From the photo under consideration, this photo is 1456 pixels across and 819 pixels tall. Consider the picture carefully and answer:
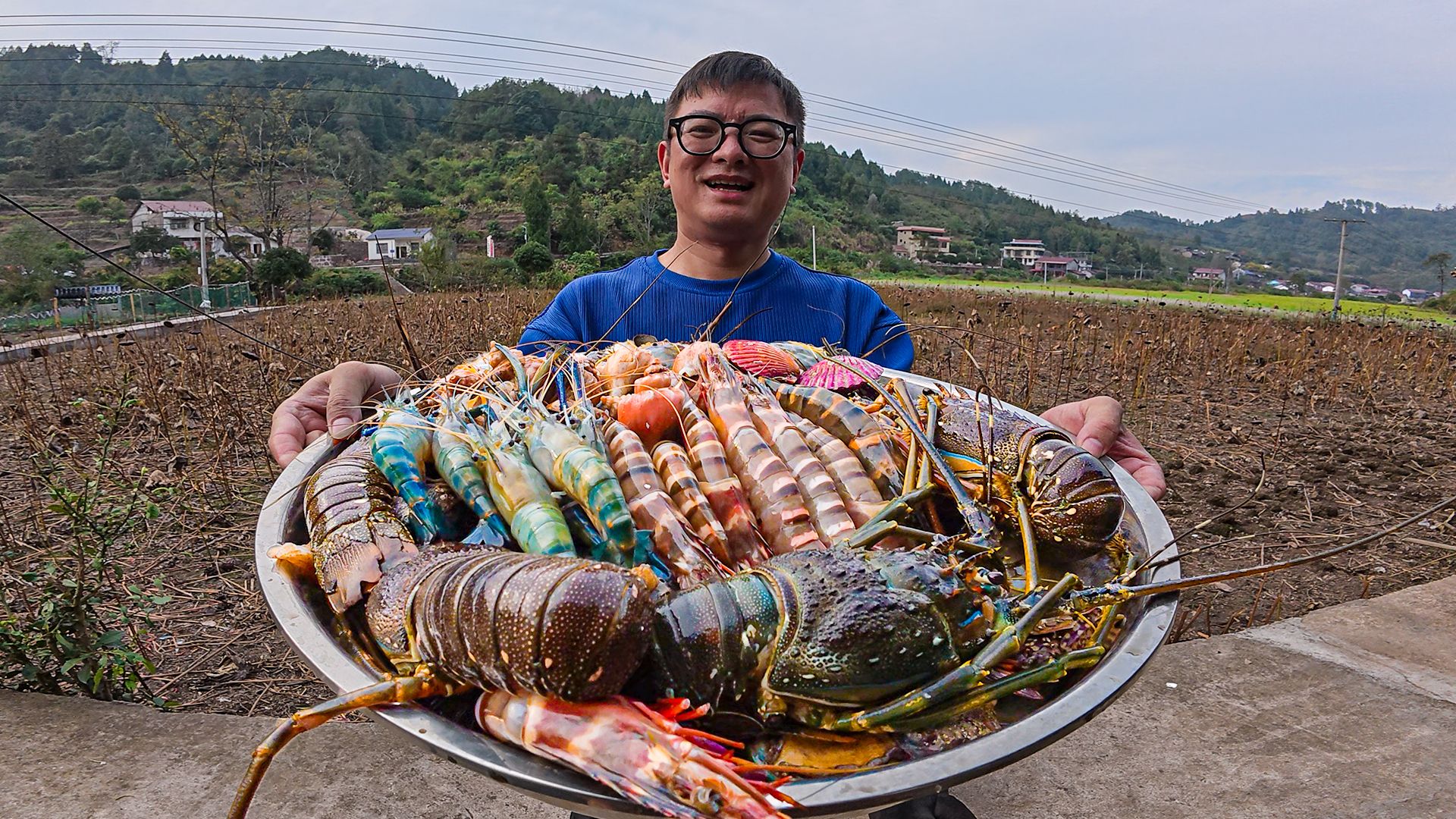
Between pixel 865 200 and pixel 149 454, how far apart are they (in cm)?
8018

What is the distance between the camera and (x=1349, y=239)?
97.3m

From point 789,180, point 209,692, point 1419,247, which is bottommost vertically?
point 209,692

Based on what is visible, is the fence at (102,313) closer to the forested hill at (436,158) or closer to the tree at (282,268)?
the tree at (282,268)

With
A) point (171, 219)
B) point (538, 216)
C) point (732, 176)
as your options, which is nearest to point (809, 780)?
point (732, 176)

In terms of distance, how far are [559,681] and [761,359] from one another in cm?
132

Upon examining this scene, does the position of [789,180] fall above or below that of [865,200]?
below

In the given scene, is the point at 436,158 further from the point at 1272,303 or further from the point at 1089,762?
the point at 1089,762

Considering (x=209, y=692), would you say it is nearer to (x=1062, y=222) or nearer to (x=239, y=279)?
(x=239, y=279)

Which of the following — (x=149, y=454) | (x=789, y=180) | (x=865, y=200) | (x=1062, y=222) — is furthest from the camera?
(x=1062, y=222)

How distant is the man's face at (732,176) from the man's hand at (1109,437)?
1081 millimetres

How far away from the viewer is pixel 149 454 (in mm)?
5816

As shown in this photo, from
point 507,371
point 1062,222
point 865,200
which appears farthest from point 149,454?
point 1062,222

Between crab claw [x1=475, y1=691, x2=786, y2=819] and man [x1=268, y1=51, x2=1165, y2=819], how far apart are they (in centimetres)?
98

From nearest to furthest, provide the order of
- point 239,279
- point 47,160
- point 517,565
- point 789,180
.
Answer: point 517,565
point 789,180
point 239,279
point 47,160
